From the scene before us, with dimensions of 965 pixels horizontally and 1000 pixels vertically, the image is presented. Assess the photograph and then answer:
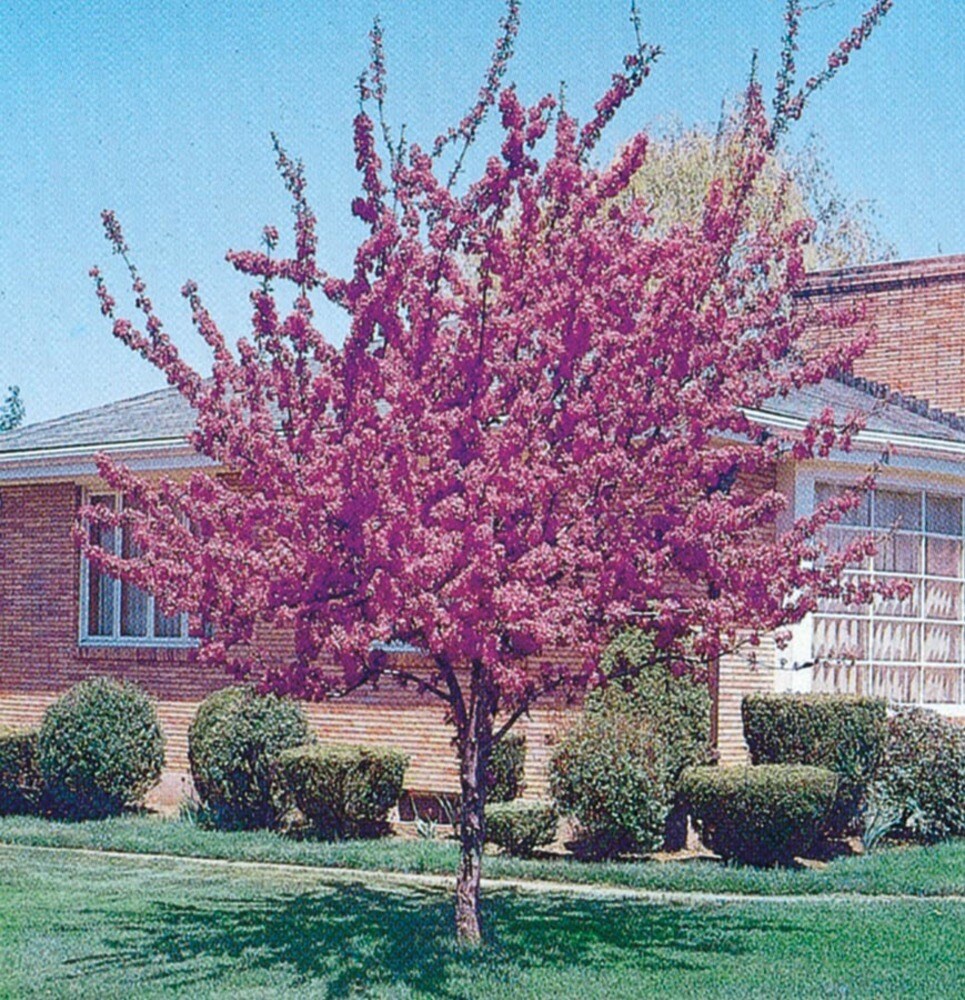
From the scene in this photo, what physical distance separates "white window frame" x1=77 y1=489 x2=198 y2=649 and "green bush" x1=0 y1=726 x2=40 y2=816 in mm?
1572

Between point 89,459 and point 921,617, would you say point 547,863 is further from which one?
point 89,459

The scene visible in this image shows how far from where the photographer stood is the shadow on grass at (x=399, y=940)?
8906 mm

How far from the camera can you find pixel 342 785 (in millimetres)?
14180

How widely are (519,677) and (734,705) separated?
6878mm

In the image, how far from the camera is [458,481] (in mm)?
8594

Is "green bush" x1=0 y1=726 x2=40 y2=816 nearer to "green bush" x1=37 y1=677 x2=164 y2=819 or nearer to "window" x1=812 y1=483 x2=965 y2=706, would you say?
"green bush" x1=37 y1=677 x2=164 y2=819

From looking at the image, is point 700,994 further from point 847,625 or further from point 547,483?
point 847,625

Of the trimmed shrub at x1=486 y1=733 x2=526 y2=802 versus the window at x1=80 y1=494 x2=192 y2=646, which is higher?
the window at x1=80 y1=494 x2=192 y2=646

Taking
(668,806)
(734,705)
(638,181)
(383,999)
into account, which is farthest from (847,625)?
(638,181)

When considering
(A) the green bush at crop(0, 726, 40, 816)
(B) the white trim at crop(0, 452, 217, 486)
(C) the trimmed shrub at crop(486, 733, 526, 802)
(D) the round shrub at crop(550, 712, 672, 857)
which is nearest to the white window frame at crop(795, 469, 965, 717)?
(D) the round shrub at crop(550, 712, 672, 857)

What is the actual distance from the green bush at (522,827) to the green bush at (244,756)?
7.24 feet

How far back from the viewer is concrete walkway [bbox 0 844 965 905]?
1159 cm

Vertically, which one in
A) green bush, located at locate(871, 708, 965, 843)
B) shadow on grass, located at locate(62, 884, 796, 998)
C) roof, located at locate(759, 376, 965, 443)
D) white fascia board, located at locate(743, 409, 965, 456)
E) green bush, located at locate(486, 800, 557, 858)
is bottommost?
shadow on grass, located at locate(62, 884, 796, 998)

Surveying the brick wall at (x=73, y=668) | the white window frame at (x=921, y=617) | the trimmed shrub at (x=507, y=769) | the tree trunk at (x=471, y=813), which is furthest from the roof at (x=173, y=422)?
the tree trunk at (x=471, y=813)
